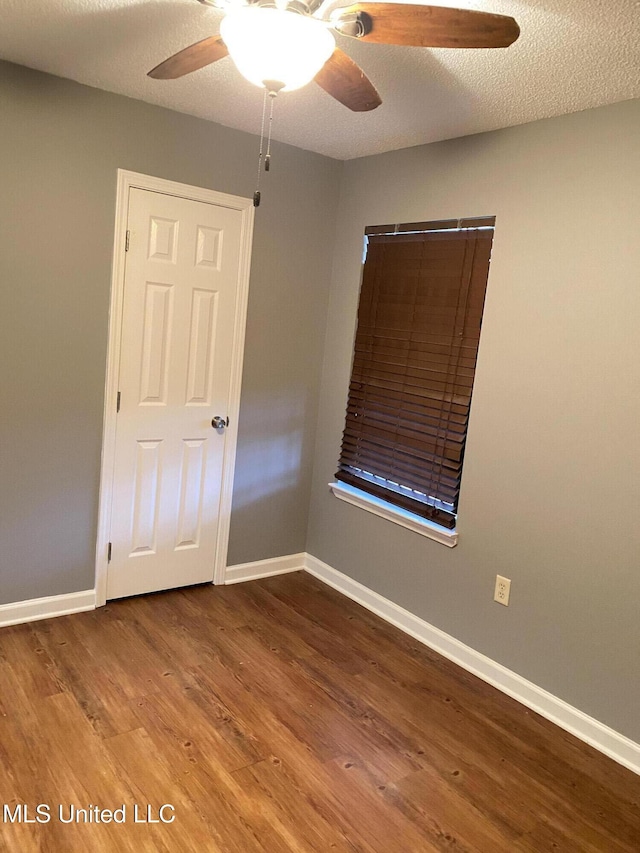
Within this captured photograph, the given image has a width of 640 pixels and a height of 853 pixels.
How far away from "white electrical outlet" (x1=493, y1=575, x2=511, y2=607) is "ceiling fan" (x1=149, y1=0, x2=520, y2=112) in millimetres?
2011

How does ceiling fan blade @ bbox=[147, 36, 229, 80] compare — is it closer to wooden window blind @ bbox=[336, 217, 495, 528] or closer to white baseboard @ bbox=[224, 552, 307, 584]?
wooden window blind @ bbox=[336, 217, 495, 528]

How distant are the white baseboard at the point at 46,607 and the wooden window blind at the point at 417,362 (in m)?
1.43

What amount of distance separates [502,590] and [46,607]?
203 cm

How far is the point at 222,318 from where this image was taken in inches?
129

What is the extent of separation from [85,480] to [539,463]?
200 centimetres

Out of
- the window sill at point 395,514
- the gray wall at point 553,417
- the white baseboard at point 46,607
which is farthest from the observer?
the window sill at point 395,514

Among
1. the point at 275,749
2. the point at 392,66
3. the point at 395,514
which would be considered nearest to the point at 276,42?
the point at 392,66

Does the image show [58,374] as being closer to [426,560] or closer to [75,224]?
[75,224]

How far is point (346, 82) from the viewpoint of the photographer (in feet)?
5.90

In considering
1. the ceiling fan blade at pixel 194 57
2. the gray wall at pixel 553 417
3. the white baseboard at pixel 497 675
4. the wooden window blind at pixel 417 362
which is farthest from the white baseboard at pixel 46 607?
the ceiling fan blade at pixel 194 57

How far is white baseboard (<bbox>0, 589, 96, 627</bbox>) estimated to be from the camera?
288 cm

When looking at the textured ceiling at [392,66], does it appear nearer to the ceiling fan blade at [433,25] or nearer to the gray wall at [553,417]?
the gray wall at [553,417]

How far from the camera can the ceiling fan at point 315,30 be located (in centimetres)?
143

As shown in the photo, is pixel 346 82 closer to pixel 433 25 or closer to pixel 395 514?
pixel 433 25
